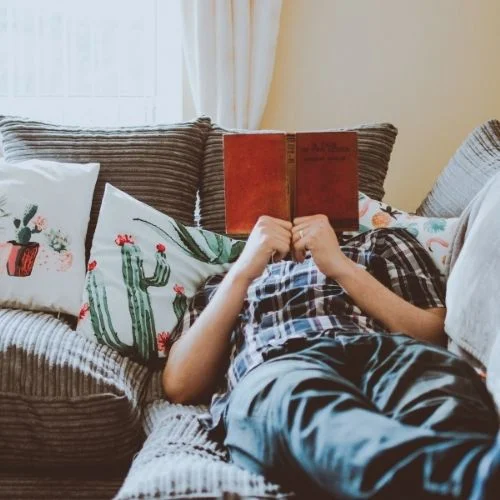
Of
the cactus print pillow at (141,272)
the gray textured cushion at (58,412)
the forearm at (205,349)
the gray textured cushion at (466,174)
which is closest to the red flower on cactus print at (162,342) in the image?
the cactus print pillow at (141,272)

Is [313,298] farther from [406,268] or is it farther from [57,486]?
[57,486]

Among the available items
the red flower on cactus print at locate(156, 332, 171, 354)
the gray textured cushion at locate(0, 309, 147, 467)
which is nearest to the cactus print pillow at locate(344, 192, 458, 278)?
the red flower on cactus print at locate(156, 332, 171, 354)

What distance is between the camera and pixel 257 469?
1.10 meters

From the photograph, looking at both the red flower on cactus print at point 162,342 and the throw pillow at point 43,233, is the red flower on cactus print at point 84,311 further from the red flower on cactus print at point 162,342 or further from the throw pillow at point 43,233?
the red flower on cactus print at point 162,342

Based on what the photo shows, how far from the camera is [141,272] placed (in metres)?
1.72

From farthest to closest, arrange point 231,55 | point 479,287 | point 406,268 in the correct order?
point 231,55 → point 406,268 → point 479,287

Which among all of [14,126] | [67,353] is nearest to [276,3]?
[14,126]

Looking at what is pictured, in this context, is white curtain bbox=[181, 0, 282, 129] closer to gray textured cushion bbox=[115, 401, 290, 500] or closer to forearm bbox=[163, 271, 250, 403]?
forearm bbox=[163, 271, 250, 403]

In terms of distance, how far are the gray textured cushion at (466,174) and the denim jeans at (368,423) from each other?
69cm

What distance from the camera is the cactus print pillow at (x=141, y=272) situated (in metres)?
1.64

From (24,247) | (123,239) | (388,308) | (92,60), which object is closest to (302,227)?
(388,308)

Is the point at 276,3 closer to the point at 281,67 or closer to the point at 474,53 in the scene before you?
the point at 281,67

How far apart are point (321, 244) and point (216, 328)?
28cm

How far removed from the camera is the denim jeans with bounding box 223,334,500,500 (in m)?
0.85
